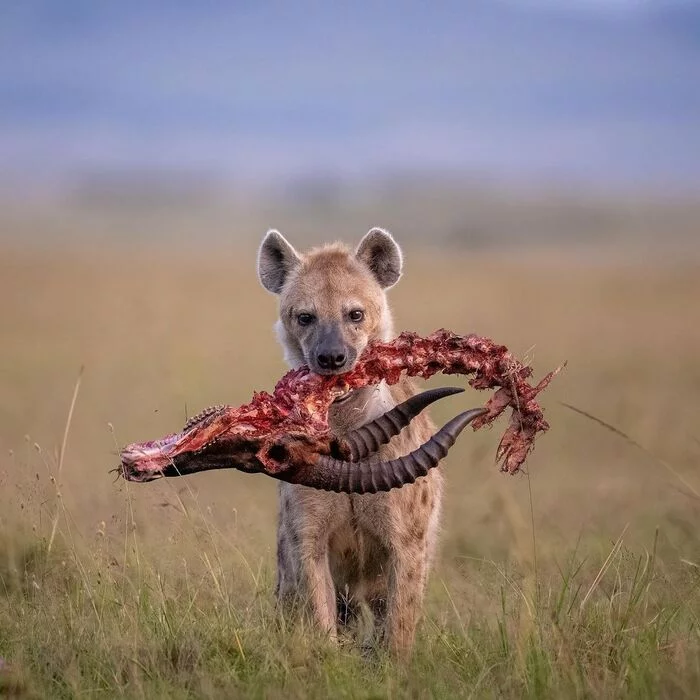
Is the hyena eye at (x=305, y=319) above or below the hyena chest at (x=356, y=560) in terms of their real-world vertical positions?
above

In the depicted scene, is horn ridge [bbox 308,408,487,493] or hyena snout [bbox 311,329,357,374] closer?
horn ridge [bbox 308,408,487,493]

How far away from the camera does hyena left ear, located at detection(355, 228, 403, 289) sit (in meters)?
6.84

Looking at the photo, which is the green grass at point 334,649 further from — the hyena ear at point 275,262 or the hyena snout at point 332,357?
the hyena ear at point 275,262

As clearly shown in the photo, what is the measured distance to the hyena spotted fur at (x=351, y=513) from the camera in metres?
6.02

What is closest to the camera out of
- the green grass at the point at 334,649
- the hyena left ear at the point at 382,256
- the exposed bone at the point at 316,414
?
the green grass at the point at 334,649

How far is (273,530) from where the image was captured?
920cm

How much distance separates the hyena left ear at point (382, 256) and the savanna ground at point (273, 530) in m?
1.00

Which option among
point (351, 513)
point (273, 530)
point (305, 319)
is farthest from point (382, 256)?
point (273, 530)

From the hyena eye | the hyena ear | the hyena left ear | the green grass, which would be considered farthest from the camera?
the hyena ear

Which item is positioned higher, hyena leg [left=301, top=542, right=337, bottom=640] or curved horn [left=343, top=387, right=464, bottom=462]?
curved horn [left=343, top=387, right=464, bottom=462]

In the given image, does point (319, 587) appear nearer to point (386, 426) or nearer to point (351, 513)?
point (351, 513)

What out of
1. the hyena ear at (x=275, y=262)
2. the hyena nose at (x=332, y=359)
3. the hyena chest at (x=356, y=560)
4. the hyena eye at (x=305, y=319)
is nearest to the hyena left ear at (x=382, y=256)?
the hyena ear at (x=275, y=262)

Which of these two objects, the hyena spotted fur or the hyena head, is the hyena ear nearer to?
the hyena head

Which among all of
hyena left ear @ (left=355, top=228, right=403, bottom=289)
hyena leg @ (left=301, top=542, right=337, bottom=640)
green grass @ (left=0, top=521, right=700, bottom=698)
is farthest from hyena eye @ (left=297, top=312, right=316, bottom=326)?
green grass @ (left=0, top=521, right=700, bottom=698)
